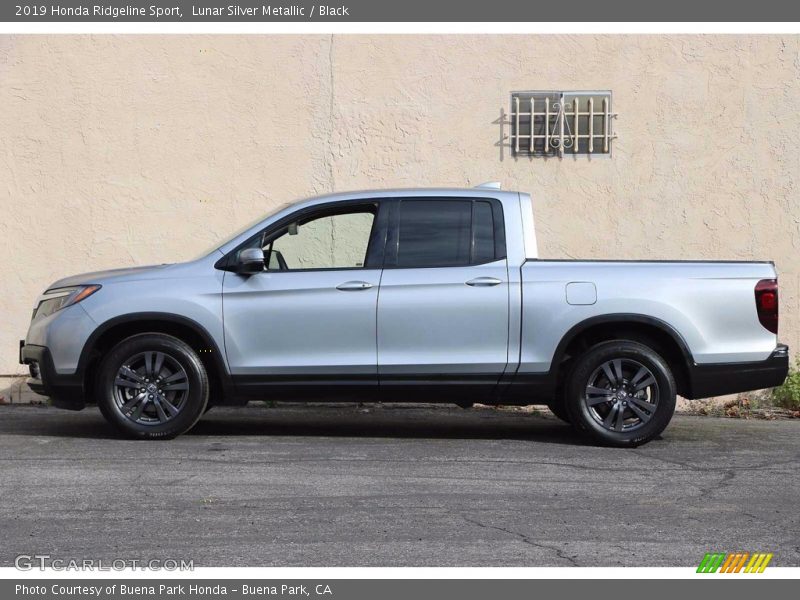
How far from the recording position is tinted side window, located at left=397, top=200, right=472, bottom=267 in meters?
8.85

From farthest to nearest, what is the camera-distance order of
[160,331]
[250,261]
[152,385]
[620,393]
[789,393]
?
[789,393], [160,331], [152,385], [620,393], [250,261]

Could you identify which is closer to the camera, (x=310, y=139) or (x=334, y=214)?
(x=334, y=214)

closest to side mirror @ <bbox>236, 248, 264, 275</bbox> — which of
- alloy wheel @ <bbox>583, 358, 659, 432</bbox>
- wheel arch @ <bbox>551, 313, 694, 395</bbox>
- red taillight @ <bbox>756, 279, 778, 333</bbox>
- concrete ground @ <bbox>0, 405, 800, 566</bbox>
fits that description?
concrete ground @ <bbox>0, 405, 800, 566</bbox>

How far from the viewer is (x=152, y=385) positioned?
29.1ft

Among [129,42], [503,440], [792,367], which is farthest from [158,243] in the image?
[792,367]

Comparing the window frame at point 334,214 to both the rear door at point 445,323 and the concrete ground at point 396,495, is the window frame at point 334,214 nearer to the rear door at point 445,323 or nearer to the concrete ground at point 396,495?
the rear door at point 445,323

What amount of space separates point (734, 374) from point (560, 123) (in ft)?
13.6

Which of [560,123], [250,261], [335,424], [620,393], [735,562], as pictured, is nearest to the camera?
[735,562]

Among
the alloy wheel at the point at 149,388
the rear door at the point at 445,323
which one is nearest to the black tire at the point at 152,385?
the alloy wheel at the point at 149,388

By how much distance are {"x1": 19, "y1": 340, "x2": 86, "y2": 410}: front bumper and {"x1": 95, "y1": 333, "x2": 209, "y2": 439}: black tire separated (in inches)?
6.4

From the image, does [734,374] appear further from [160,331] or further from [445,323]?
[160,331]

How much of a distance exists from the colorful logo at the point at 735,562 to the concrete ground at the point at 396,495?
7cm

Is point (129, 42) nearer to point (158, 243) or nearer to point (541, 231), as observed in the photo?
point (158, 243)

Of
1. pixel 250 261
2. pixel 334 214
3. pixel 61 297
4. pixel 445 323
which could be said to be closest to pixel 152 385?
pixel 61 297
